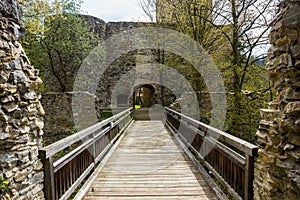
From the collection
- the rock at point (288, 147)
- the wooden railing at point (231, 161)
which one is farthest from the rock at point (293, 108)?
the wooden railing at point (231, 161)

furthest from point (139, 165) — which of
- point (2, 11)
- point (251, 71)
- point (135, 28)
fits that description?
point (135, 28)

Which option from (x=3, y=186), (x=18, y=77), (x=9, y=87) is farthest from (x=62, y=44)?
(x=3, y=186)

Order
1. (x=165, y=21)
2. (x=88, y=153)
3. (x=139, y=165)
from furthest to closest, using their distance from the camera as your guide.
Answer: (x=165, y=21) < (x=139, y=165) < (x=88, y=153)

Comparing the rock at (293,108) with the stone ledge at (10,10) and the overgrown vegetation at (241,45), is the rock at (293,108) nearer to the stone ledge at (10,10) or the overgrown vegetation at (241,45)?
the stone ledge at (10,10)

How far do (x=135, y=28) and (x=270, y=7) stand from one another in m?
10.8

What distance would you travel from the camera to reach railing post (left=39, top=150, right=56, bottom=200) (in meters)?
2.11

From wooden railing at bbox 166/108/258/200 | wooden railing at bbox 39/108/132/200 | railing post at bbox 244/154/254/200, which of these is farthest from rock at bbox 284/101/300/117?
wooden railing at bbox 39/108/132/200

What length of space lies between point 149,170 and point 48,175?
2.06 metres

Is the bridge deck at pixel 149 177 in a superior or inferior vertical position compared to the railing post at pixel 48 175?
inferior

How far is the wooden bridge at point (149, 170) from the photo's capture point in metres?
2.26

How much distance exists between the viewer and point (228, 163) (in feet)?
8.73

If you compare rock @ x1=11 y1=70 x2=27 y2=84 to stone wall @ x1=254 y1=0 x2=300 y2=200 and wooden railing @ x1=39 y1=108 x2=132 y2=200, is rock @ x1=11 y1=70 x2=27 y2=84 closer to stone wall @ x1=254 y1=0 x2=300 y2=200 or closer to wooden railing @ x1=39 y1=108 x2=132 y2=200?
wooden railing @ x1=39 y1=108 x2=132 y2=200

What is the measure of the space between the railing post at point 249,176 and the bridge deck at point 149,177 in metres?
0.78

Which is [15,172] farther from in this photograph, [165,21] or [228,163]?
[165,21]
